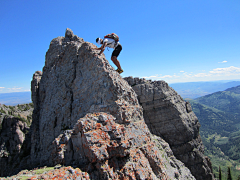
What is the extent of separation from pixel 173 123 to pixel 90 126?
42965 millimetres

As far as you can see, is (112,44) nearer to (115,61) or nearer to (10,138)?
(115,61)

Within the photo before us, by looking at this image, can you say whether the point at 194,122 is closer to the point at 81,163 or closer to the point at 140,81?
the point at 140,81

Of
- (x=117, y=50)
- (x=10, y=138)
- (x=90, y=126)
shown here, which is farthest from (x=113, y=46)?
(x=10, y=138)

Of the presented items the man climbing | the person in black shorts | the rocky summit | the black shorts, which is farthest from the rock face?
the black shorts

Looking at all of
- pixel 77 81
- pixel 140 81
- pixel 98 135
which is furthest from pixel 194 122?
pixel 98 135

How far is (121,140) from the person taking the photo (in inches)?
434

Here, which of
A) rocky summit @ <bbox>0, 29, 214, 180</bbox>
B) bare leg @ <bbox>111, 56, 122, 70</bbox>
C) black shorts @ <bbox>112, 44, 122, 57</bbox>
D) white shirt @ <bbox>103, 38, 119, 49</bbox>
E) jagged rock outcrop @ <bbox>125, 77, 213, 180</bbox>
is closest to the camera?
rocky summit @ <bbox>0, 29, 214, 180</bbox>

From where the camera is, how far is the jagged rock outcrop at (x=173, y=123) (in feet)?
150

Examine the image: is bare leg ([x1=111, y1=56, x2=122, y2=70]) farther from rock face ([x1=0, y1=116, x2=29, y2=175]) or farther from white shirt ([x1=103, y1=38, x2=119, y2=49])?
rock face ([x1=0, y1=116, x2=29, y2=175])

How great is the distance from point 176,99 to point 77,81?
42.3 metres

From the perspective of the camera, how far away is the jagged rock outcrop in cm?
4572

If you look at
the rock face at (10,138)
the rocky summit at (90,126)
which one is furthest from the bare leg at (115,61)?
the rock face at (10,138)

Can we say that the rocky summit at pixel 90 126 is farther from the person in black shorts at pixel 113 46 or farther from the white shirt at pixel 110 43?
the white shirt at pixel 110 43

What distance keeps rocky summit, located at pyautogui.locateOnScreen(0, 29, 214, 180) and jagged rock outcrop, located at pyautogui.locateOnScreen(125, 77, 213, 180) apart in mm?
25381
